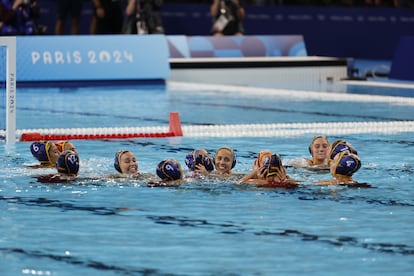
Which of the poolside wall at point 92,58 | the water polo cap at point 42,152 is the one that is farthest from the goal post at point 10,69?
the poolside wall at point 92,58

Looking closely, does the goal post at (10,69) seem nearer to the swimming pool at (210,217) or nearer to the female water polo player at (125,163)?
the swimming pool at (210,217)

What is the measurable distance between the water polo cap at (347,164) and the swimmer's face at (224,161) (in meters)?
0.82

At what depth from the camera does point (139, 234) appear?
6.97 metres

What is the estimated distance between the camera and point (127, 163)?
29.8ft

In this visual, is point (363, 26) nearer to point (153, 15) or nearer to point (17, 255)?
point (153, 15)

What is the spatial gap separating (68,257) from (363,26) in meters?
20.5

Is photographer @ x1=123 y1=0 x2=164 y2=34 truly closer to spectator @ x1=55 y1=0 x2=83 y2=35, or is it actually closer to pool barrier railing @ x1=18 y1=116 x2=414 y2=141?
spectator @ x1=55 y1=0 x2=83 y2=35

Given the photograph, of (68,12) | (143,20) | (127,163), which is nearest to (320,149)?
(127,163)

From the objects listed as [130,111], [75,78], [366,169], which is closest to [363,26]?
[75,78]

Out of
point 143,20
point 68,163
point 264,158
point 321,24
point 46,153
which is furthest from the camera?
point 321,24

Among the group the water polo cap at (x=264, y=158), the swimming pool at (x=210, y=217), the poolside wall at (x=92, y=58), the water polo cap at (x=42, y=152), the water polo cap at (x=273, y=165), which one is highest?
the poolside wall at (x=92, y=58)

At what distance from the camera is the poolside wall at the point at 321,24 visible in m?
25.9

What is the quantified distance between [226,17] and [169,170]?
1390 centimetres

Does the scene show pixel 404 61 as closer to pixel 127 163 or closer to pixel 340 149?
pixel 340 149
